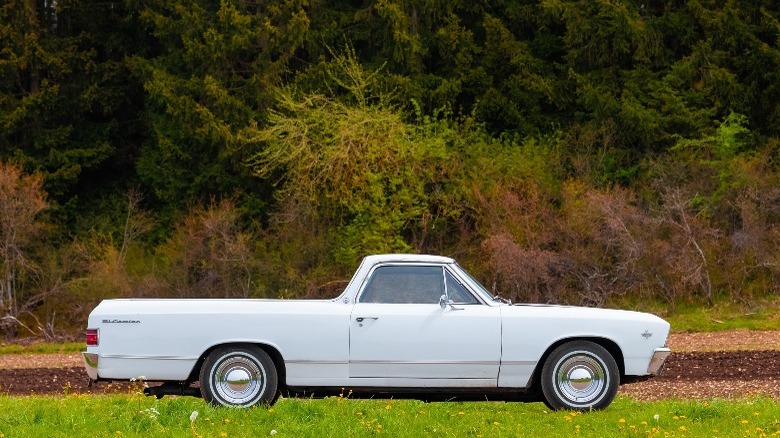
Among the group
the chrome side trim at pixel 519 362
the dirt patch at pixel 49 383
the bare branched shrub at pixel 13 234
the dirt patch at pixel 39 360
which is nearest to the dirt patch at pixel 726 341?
the chrome side trim at pixel 519 362

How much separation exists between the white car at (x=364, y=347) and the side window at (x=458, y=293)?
14 centimetres

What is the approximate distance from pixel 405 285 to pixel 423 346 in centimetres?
75

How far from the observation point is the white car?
37.5ft

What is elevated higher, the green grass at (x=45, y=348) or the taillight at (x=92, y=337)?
the taillight at (x=92, y=337)

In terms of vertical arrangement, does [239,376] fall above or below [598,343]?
below

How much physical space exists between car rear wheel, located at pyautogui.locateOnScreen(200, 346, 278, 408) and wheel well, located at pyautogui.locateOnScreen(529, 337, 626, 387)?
2.68 meters

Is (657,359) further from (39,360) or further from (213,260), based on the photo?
(213,260)

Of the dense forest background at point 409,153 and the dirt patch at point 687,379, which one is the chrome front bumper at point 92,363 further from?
the dense forest background at point 409,153

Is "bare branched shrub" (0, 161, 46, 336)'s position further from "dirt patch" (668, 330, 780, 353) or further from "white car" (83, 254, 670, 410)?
"white car" (83, 254, 670, 410)

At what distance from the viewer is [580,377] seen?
38.3ft

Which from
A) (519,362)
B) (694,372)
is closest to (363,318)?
(519,362)

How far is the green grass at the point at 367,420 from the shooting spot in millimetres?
9922

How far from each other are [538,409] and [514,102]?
25284mm

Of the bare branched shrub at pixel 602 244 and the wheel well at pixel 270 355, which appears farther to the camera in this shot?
the bare branched shrub at pixel 602 244
